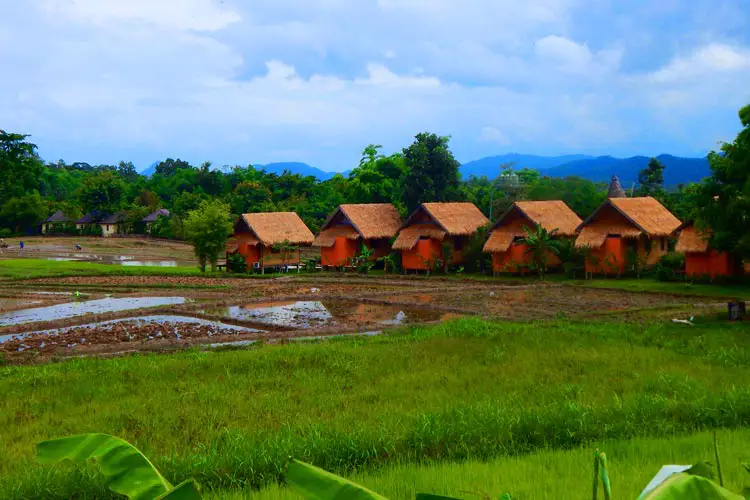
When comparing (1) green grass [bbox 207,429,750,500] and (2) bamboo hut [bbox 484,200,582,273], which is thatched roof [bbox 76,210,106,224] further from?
(1) green grass [bbox 207,429,750,500]

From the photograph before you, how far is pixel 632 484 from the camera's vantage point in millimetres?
3832

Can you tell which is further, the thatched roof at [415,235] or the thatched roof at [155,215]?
the thatched roof at [155,215]

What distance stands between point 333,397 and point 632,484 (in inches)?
173

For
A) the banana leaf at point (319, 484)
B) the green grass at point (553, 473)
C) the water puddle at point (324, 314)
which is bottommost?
the water puddle at point (324, 314)

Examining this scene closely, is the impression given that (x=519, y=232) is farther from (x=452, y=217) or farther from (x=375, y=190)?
(x=375, y=190)

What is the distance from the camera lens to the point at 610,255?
2456 cm

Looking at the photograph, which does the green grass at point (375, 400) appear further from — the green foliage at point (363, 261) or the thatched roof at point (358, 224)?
the thatched roof at point (358, 224)

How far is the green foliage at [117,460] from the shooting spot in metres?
1.85

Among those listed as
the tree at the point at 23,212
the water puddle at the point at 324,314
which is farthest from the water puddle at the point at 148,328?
the tree at the point at 23,212

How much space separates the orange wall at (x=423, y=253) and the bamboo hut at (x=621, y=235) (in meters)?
5.62

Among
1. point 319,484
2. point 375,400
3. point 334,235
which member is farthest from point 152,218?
point 319,484

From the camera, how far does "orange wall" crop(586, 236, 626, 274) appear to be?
80.0 ft

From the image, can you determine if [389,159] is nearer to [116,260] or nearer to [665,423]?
[116,260]

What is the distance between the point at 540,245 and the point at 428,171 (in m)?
8.73
